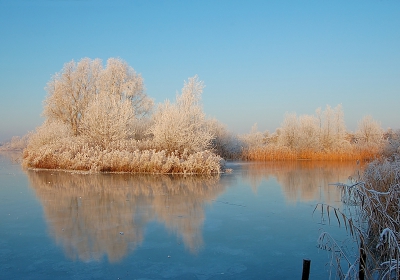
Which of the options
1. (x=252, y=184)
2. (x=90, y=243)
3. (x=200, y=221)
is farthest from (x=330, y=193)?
(x=90, y=243)

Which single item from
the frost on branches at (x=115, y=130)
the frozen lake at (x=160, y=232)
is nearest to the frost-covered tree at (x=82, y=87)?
the frost on branches at (x=115, y=130)

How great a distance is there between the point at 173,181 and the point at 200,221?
19.8 feet

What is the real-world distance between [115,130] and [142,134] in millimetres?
4070

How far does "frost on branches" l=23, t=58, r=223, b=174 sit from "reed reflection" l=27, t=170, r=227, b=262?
260 centimetres

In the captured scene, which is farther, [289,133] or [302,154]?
[289,133]

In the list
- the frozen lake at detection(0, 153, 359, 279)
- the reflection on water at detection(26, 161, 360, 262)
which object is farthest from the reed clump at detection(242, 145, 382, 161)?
the frozen lake at detection(0, 153, 359, 279)

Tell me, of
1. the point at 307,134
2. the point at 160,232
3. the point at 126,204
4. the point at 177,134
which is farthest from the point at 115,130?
the point at 307,134

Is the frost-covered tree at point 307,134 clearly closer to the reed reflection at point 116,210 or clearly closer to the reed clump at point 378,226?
the reed reflection at point 116,210

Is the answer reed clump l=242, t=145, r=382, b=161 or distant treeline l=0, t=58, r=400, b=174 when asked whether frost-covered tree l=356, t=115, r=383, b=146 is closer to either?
distant treeline l=0, t=58, r=400, b=174

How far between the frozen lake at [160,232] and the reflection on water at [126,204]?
0.07 feet

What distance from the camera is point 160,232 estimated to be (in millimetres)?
6176

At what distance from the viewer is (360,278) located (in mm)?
3711

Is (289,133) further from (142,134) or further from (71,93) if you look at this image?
(71,93)

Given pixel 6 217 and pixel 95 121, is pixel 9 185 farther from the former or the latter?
pixel 95 121
